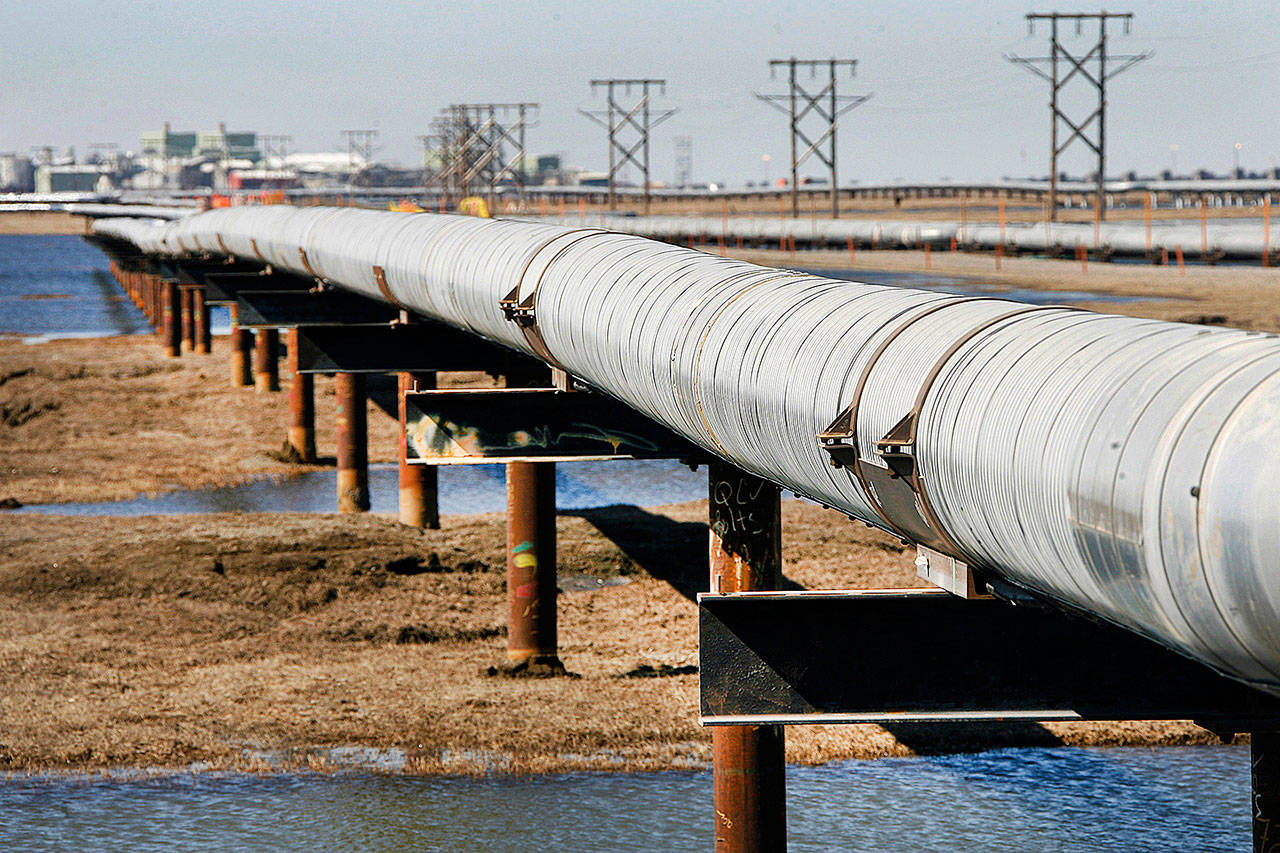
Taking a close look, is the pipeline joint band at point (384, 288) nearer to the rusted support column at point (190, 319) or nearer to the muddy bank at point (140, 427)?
the muddy bank at point (140, 427)

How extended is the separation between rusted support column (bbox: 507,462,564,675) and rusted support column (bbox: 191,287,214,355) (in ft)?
103

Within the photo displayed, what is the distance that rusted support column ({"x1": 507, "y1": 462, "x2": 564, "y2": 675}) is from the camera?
1382cm

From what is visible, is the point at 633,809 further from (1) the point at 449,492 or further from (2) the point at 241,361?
(2) the point at 241,361

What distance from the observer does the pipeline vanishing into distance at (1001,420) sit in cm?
367

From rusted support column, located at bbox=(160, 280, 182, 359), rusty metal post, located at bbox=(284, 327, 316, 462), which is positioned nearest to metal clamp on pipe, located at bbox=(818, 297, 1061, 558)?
rusty metal post, located at bbox=(284, 327, 316, 462)

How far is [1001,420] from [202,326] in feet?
139

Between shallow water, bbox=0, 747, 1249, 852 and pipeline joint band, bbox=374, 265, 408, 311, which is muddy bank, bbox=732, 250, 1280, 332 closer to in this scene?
pipeline joint band, bbox=374, 265, 408, 311

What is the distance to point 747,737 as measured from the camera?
8477 mm

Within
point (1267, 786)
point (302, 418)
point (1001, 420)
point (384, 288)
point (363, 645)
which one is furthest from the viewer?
point (302, 418)

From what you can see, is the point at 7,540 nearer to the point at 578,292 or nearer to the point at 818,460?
the point at 578,292

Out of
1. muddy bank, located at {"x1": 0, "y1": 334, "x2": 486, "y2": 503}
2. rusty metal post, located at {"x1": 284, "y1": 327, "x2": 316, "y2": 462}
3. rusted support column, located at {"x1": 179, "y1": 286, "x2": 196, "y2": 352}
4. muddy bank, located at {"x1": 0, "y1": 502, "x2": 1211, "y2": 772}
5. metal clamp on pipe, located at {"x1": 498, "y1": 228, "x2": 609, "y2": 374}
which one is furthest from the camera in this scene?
rusted support column, located at {"x1": 179, "y1": 286, "x2": 196, "y2": 352}

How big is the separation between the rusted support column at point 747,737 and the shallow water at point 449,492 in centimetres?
1361

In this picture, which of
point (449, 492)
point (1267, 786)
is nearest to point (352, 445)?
point (449, 492)

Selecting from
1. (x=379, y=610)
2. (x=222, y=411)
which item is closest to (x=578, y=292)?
(x=379, y=610)
